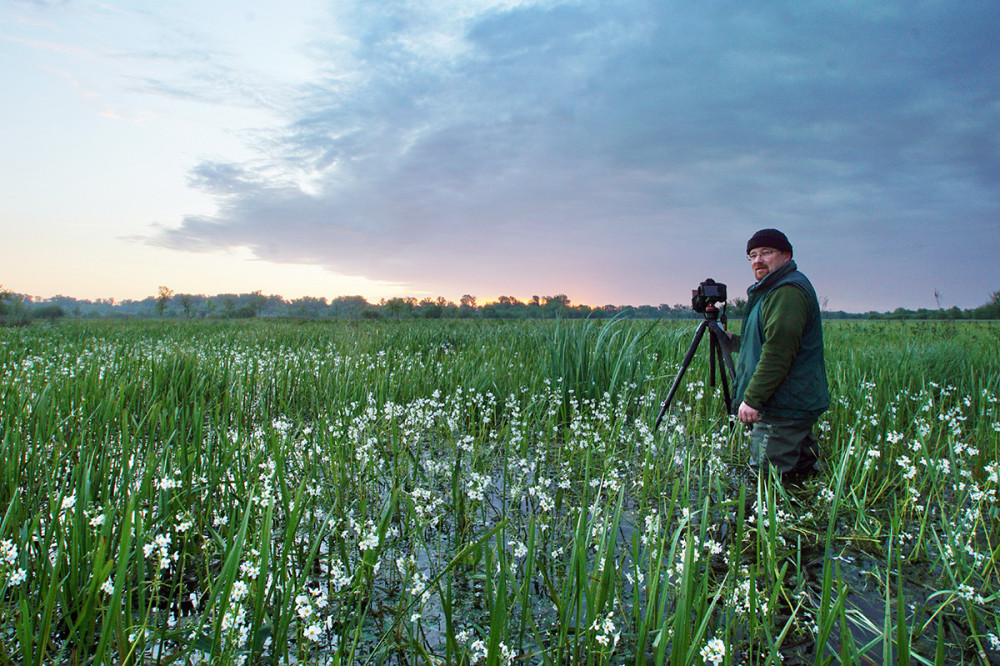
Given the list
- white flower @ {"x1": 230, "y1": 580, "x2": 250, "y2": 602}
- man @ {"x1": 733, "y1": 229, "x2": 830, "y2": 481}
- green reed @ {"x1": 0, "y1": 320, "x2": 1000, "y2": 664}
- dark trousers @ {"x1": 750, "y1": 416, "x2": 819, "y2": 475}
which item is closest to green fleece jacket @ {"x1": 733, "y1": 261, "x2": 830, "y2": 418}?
man @ {"x1": 733, "y1": 229, "x2": 830, "y2": 481}

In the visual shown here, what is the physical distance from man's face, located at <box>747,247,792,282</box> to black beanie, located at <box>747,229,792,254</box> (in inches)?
1.5

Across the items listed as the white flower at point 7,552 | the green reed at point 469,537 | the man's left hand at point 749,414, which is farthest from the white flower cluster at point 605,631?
the man's left hand at point 749,414

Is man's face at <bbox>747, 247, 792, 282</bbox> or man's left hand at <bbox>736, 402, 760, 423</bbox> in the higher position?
man's face at <bbox>747, 247, 792, 282</bbox>

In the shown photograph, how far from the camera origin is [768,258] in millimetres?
5000

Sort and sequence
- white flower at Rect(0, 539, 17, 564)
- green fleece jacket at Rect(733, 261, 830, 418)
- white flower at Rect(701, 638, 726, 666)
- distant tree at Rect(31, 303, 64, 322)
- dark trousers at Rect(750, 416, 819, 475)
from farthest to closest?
distant tree at Rect(31, 303, 64, 322) < dark trousers at Rect(750, 416, 819, 475) < green fleece jacket at Rect(733, 261, 830, 418) < white flower at Rect(0, 539, 17, 564) < white flower at Rect(701, 638, 726, 666)

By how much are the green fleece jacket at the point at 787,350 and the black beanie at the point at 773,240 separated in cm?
17

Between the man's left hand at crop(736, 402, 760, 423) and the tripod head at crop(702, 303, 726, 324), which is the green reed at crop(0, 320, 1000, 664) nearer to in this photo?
the man's left hand at crop(736, 402, 760, 423)

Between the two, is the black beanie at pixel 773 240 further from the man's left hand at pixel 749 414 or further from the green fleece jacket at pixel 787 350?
the man's left hand at pixel 749 414

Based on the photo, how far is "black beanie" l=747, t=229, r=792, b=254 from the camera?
494cm

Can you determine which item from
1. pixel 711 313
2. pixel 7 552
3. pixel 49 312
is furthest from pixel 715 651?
pixel 49 312

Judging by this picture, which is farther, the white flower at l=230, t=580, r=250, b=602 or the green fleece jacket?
the green fleece jacket

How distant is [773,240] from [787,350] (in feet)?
3.53

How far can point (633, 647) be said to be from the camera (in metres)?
2.73

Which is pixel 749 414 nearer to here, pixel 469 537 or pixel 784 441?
pixel 784 441
